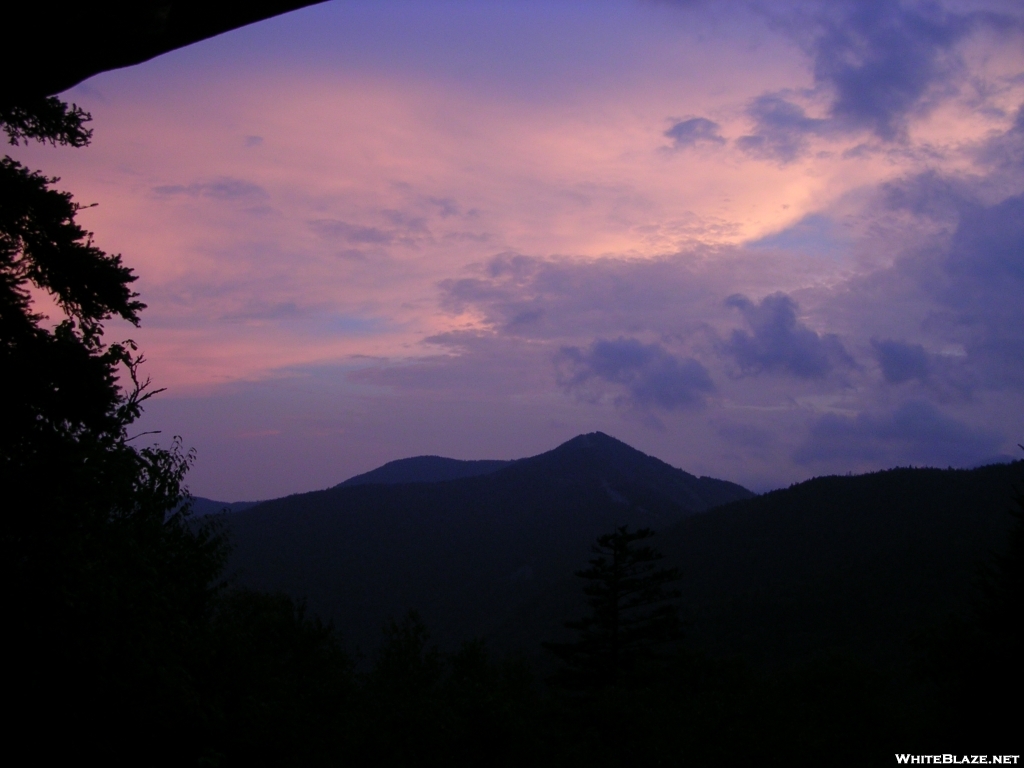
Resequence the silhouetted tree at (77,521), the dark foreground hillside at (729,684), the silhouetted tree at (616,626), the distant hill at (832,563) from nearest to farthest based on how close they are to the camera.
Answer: the silhouetted tree at (77,521) → the dark foreground hillside at (729,684) → the silhouetted tree at (616,626) → the distant hill at (832,563)

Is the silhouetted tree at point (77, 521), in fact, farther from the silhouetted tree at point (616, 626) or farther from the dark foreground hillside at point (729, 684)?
the silhouetted tree at point (616, 626)

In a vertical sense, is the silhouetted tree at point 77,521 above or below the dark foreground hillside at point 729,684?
above

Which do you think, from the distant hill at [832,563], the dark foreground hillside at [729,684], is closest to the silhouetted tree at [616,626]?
the dark foreground hillside at [729,684]

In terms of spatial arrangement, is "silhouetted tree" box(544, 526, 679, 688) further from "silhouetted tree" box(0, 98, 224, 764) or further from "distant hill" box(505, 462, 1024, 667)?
"distant hill" box(505, 462, 1024, 667)

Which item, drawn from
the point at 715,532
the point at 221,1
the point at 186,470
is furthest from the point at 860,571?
the point at 221,1

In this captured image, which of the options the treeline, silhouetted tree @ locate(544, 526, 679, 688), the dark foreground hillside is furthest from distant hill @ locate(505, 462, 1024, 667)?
the treeline

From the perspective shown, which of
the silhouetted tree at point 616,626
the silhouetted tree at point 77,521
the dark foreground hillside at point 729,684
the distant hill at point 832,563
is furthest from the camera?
the distant hill at point 832,563

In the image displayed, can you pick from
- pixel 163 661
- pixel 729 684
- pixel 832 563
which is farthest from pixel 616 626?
pixel 832 563

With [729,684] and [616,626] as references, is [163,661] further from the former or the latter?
[616,626]

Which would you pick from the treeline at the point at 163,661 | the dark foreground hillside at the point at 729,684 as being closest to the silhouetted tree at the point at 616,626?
the dark foreground hillside at the point at 729,684

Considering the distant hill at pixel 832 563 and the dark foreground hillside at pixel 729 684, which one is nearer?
the dark foreground hillside at pixel 729 684

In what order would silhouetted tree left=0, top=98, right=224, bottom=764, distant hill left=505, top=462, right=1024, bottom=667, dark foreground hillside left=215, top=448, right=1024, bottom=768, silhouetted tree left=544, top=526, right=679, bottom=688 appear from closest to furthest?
silhouetted tree left=0, top=98, right=224, bottom=764 < dark foreground hillside left=215, top=448, right=1024, bottom=768 < silhouetted tree left=544, top=526, right=679, bottom=688 < distant hill left=505, top=462, right=1024, bottom=667

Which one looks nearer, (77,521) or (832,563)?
(77,521)

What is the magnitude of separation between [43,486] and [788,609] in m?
108
